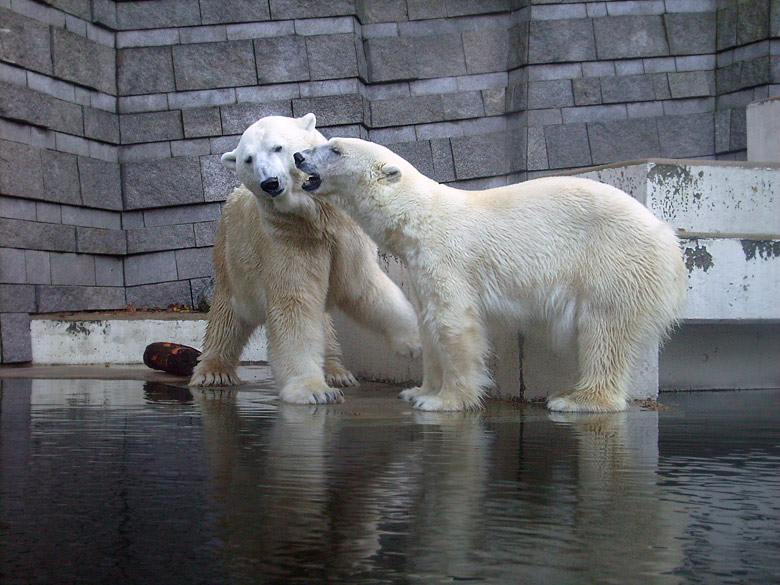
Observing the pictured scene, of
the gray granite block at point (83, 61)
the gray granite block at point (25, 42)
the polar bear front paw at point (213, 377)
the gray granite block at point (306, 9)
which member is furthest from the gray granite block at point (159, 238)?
the polar bear front paw at point (213, 377)

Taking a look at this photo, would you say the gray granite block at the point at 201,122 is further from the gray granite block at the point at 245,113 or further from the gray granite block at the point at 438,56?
the gray granite block at the point at 438,56

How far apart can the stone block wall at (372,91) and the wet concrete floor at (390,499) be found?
5805mm

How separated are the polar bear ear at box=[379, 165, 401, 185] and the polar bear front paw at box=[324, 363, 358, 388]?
176cm

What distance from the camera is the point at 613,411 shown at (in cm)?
408

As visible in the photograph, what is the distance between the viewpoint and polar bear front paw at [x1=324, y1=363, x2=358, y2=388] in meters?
5.74

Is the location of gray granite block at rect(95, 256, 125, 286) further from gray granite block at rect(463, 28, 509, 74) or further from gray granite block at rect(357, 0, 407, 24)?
gray granite block at rect(463, 28, 509, 74)

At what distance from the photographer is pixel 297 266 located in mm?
4812

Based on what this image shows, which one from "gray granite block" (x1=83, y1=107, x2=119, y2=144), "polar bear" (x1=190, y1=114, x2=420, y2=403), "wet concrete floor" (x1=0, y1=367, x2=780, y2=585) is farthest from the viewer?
"gray granite block" (x1=83, y1=107, x2=119, y2=144)

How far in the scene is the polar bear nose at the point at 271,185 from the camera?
15.0 ft

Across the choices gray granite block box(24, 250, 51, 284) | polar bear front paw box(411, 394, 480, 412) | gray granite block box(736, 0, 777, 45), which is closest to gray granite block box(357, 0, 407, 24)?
gray granite block box(736, 0, 777, 45)

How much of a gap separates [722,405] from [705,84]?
6175 mm

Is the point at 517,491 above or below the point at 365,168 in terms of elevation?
below

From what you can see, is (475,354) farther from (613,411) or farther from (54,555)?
(54,555)

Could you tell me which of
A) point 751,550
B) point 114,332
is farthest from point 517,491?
point 114,332
